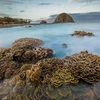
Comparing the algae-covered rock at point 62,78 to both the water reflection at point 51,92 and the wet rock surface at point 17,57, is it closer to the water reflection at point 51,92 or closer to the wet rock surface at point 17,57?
the water reflection at point 51,92

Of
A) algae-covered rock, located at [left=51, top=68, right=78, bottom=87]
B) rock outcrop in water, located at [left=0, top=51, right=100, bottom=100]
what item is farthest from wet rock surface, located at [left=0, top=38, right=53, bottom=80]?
algae-covered rock, located at [left=51, top=68, right=78, bottom=87]

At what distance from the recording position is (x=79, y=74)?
4.47 feet

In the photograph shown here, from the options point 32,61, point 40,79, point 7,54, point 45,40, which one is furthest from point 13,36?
point 40,79


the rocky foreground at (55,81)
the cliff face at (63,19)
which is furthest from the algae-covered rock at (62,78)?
the cliff face at (63,19)

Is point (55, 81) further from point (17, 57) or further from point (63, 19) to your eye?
point (63, 19)

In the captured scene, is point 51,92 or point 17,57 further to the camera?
point 17,57

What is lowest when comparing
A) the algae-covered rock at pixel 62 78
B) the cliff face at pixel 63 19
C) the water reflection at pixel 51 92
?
the water reflection at pixel 51 92

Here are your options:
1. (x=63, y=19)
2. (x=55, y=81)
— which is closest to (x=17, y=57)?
(x=55, y=81)

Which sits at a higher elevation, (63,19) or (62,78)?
(63,19)

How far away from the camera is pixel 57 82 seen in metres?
1.32

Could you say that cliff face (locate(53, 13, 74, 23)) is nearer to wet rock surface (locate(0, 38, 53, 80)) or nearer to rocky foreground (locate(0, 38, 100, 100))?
wet rock surface (locate(0, 38, 53, 80))

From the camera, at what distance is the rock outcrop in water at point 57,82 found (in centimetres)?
127

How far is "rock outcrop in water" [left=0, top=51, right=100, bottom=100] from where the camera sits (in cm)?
127

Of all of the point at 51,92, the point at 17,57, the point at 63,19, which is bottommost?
the point at 51,92
